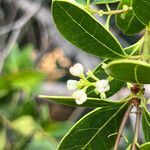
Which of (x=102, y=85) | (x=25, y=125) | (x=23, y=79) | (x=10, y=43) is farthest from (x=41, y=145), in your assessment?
(x=102, y=85)

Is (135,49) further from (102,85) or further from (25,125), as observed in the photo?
(25,125)

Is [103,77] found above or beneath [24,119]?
above

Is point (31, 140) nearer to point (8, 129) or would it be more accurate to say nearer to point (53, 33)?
point (8, 129)

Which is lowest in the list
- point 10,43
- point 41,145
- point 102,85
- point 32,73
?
point 41,145

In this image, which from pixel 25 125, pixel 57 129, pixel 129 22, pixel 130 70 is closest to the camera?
pixel 130 70

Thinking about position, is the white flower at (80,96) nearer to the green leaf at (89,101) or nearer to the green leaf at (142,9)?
the green leaf at (89,101)

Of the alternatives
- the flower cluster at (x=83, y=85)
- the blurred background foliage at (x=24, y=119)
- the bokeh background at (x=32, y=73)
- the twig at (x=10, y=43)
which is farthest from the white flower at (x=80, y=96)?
the twig at (x=10, y=43)

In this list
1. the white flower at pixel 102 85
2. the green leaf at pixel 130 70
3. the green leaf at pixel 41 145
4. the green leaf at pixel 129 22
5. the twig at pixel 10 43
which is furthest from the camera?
the twig at pixel 10 43
